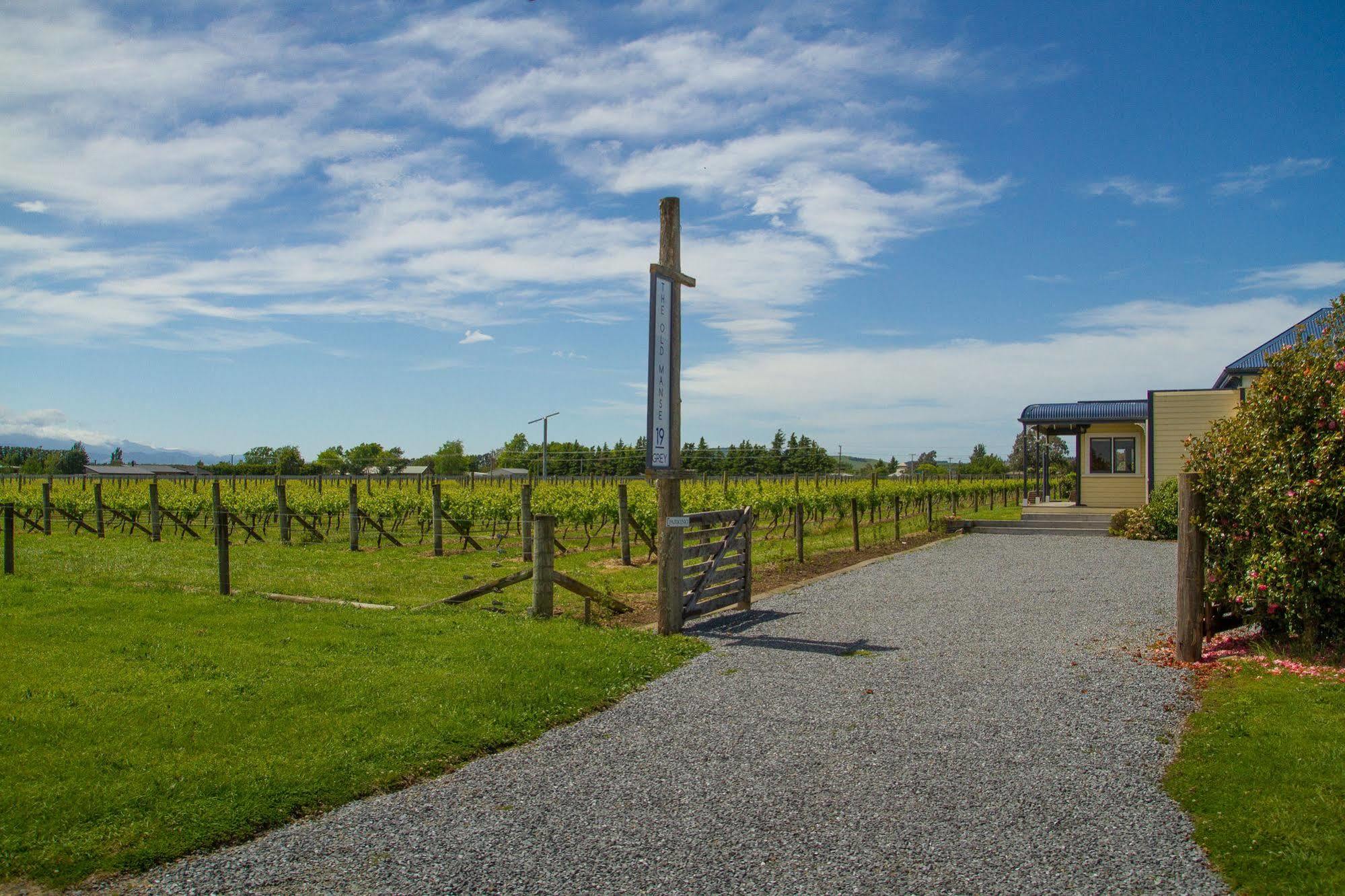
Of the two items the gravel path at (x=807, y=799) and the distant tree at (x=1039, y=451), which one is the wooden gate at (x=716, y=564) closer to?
the gravel path at (x=807, y=799)

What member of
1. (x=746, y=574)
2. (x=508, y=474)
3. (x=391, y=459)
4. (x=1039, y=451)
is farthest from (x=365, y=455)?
(x=746, y=574)

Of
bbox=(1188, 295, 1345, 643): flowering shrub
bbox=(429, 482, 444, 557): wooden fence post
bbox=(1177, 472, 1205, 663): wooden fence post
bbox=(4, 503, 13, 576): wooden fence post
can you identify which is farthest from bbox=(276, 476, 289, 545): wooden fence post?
bbox=(1188, 295, 1345, 643): flowering shrub

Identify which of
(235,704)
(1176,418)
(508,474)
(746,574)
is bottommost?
(235,704)

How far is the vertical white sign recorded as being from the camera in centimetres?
934

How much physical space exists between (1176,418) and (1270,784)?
21.0 m

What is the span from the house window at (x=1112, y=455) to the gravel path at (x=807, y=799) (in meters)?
21.8

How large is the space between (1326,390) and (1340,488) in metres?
0.87

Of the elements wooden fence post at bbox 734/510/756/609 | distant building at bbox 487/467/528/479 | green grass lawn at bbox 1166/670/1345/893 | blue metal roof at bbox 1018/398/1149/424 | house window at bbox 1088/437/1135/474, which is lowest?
green grass lawn at bbox 1166/670/1345/893

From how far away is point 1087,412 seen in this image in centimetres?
2723

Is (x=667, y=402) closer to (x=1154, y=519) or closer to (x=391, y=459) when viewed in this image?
(x=1154, y=519)

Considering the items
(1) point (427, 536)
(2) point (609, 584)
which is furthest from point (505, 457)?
(2) point (609, 584)

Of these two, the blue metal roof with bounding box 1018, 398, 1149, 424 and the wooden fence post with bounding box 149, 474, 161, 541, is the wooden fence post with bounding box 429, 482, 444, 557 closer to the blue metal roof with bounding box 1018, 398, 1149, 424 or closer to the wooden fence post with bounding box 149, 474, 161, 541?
the wooden fence post with bounding box 149, 474, 161, 541

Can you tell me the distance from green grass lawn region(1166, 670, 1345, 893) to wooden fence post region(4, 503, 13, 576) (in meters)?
13.2

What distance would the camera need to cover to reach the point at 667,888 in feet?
12.1
